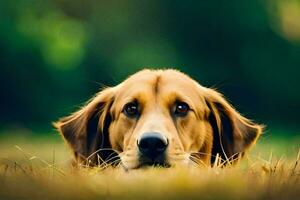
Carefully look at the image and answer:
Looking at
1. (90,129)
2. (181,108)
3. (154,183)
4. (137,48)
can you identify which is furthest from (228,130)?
(154,183)

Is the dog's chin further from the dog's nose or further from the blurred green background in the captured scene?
the blurred green background

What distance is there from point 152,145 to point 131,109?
0.88 ft

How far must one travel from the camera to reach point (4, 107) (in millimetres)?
3625

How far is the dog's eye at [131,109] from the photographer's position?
2965 mm

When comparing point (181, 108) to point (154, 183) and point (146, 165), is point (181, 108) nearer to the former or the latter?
point (146, 165)

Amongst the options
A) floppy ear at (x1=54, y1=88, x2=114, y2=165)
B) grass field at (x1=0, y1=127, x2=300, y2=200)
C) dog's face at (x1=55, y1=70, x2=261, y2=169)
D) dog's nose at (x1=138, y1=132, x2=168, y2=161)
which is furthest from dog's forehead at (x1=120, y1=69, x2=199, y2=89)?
grass field at (x1=0, y1=127, x2=300, y2=200)

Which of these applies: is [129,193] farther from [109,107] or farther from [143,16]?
[143,16]

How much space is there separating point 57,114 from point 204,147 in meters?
0.77

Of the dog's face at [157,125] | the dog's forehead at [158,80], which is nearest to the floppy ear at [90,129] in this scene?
the dog's face at [157,125]

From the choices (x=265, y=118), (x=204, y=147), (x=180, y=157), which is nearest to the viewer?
(x=180, y=157)

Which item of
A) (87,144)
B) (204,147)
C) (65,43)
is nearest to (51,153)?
(87,144)

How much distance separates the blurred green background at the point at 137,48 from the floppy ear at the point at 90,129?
0.41 metres

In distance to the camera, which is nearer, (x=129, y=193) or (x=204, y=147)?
(x=129, y=193)

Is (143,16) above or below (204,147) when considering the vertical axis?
above
